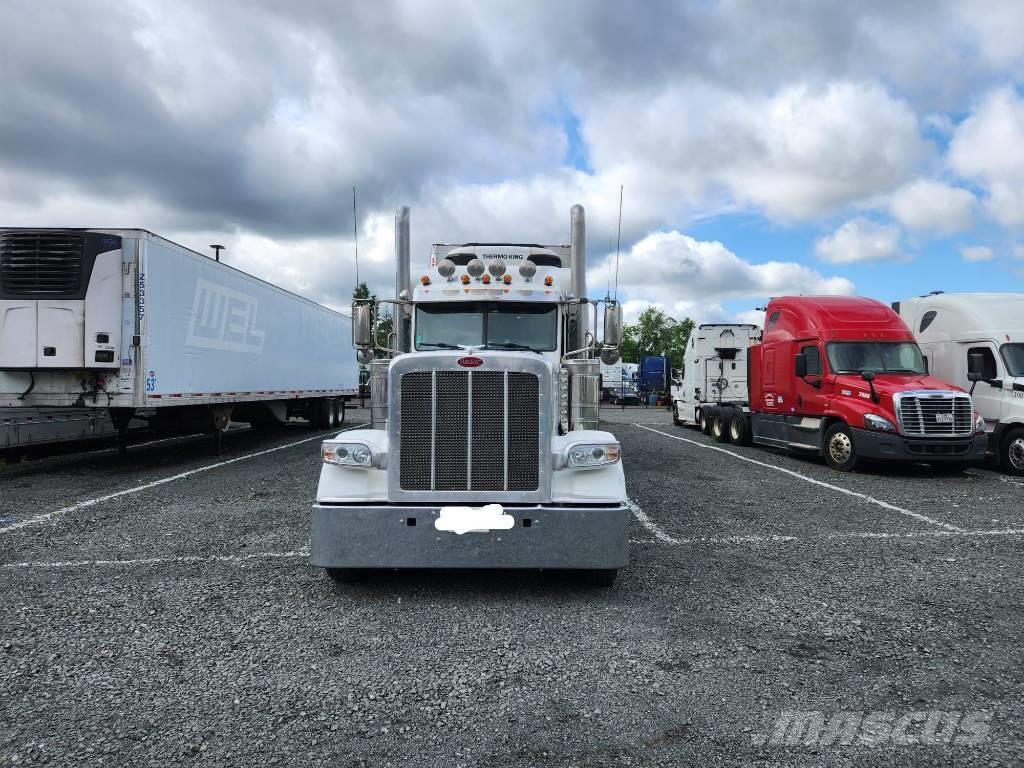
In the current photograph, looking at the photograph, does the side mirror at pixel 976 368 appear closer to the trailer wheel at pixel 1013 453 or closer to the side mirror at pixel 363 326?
the trailer wheel at pixel 1013 453

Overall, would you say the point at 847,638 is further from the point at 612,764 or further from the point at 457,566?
the point at 457,566

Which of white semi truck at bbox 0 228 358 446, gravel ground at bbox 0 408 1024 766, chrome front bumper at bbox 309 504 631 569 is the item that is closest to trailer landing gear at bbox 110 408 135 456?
white semi truck at bbox 0 228 358 446

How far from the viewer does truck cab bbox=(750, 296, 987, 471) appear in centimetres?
1056

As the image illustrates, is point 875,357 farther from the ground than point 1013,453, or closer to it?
farther from the ground

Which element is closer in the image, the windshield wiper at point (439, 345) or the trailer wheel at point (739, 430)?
the windshield wiper at point (439, 345)

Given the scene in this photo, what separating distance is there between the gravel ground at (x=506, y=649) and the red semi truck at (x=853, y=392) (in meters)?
3.64

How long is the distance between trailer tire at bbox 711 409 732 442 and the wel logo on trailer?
10.9 meters

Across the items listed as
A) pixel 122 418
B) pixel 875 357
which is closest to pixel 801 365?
pixel 875 357

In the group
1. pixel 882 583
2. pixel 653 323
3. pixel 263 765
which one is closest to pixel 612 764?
pixel 263 765

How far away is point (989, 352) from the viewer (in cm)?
1179

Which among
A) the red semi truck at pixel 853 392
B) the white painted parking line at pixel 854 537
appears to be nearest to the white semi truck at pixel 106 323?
the white painted parking line at pixel 854 537

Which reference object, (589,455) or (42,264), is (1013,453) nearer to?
(589,455)

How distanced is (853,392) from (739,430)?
179 inches

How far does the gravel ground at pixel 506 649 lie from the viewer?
288 centimetres
